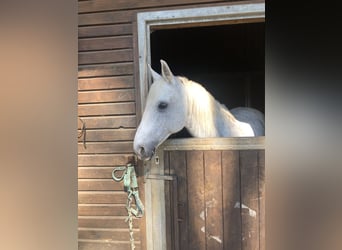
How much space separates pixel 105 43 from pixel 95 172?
329 mm

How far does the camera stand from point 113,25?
780 millimetres

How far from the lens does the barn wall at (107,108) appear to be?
0.74 metres

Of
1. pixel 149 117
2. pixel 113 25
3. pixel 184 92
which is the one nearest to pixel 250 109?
pixel 184 92

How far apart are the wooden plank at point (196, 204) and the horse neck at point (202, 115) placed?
86 mm

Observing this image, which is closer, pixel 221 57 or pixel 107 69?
pixel 107 69

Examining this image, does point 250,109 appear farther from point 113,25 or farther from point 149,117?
point 113,25

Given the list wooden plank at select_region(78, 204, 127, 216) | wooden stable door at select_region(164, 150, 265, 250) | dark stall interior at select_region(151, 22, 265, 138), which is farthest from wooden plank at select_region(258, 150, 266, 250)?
wooden plank at select_region(78, 204, 127, 216)

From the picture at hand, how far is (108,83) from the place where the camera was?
78 centimetres

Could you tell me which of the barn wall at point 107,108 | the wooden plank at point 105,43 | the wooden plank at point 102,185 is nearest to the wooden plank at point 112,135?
the barn wall at point 107,108

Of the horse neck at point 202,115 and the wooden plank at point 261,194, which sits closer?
the wooden plank at point 261,194

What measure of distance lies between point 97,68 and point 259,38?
40 centimetres

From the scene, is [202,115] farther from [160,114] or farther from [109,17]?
[109,17]

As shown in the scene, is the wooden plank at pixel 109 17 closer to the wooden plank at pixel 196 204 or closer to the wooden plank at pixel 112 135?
the wooden plank at pixel 112 135

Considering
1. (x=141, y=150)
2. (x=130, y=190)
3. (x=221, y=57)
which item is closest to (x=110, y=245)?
(x=130, y=190)
